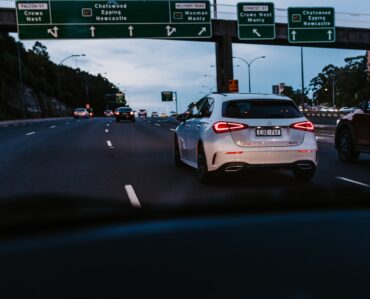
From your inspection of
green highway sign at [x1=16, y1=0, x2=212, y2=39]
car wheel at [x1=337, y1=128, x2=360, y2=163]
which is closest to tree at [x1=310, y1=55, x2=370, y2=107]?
green highway sign at [x1=16, y1=0, x2=212, y2=39]

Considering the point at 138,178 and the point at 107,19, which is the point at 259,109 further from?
the point at 107,19

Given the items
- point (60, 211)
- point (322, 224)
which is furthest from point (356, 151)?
point (60, 211)

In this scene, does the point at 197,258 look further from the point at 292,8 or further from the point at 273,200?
the point at 292,8

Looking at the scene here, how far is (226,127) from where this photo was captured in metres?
7.63

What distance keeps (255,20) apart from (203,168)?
78.1 ft

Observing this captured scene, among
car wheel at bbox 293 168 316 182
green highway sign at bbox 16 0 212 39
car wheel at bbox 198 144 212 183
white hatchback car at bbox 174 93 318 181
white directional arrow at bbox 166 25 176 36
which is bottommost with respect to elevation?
car wheel at bbox 293 168 316 182

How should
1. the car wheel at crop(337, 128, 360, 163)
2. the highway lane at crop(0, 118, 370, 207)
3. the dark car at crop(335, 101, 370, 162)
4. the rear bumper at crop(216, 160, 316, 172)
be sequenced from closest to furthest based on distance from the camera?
the highway lane at crop(0, 118, 370, 207)
the rear bumper at crop(216, 160, 316, 172)
the dark car at crop(335, 101, 370, 162)
the car wheel at crop(337, 128, 360, 163)

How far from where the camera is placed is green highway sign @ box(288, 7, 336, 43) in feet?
98.1

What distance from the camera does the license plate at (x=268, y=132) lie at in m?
7.57

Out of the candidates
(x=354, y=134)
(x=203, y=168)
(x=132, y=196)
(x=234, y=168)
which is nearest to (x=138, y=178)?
(x=203, y=168)

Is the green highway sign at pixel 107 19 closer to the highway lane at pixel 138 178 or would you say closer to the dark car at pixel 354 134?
the highway lane at pixel 138 178

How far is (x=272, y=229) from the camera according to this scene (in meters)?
3.27

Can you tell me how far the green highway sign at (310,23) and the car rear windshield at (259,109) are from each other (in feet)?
77.6

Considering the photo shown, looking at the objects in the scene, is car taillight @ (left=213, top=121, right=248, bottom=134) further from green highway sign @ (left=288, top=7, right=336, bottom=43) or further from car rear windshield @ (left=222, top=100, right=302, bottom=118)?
green highway sign @ (left=288, top=7, right=336, bottom=43)
